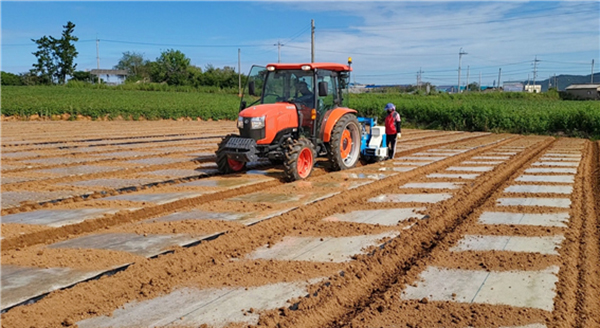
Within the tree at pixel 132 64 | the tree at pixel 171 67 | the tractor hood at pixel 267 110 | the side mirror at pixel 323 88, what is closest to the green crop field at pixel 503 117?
the side mirror at pixel 323 88

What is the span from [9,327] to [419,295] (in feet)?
9.65

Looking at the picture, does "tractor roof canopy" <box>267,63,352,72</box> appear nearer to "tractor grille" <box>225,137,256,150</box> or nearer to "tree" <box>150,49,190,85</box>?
"tractor grille" <box>225,137,256,150</box>

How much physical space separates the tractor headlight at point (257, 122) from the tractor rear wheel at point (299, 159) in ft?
1.87

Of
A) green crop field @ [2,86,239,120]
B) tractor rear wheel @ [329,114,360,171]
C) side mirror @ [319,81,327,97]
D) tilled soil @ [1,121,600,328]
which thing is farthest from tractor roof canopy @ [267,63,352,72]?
green crop field @ [2,86,239,120]

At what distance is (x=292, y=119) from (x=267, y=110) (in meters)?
0.59

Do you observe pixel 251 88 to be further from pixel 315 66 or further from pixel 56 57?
pixel 56 57

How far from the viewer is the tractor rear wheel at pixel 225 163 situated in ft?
29.4

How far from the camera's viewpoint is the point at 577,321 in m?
3.47

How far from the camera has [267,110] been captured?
845 centimetres

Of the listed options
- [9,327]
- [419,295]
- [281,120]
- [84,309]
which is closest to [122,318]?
Answer: [84,309]

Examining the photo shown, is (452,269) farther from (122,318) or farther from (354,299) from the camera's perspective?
(122,318)

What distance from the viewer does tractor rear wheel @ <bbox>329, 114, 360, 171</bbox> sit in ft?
31.2

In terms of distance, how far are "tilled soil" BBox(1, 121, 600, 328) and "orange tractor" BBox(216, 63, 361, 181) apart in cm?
46

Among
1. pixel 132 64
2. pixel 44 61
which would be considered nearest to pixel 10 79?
pixel 44 61
